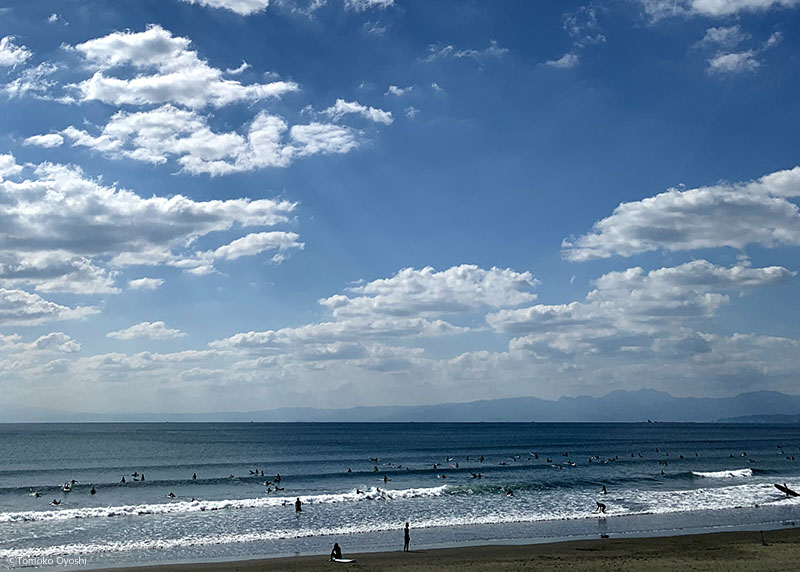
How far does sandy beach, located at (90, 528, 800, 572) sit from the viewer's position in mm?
25750

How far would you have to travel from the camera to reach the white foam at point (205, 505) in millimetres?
41094

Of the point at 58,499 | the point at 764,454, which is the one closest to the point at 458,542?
the point at 58,499

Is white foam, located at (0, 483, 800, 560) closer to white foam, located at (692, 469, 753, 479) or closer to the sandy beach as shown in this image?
the sandy beach

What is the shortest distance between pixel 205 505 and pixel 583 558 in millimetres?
27631

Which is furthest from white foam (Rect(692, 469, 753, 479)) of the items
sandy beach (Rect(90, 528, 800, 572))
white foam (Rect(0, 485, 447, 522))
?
sandy beach (Rect(90, 528, 800, 572))

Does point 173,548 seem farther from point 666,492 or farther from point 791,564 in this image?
point 666,492

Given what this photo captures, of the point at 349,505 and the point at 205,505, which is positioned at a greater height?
the point at 205,505

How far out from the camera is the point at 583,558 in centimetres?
2750

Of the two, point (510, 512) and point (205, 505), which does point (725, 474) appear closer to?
point (510, 512)

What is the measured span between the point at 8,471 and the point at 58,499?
30.0 metres

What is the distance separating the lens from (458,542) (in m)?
32.5

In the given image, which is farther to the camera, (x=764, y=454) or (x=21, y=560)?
(x=764, y=454)

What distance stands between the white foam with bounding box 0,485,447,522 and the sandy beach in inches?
632

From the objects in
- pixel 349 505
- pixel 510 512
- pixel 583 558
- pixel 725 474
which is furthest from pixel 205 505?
Result: pixel 725 474
